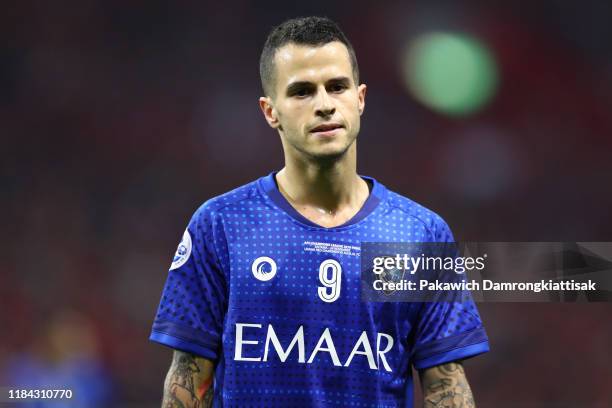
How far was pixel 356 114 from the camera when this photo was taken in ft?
9.21

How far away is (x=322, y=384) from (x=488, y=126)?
15.5ft

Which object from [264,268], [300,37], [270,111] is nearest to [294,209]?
[264,268]

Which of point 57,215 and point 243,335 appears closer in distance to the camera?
point 243,335

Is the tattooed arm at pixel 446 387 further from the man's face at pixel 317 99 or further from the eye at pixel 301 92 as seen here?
the eye at pixel 301 92

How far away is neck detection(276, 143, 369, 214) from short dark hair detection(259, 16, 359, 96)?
0.26 metres

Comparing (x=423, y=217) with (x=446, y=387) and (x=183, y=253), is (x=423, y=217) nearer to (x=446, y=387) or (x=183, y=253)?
(x=446, y=387)

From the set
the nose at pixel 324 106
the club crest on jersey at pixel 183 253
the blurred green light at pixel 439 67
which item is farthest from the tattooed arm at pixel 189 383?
the blurred green light at pixel 439 67

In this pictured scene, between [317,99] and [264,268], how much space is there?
539 millimetres

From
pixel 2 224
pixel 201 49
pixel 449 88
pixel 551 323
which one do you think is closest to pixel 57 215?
pixel 2 224

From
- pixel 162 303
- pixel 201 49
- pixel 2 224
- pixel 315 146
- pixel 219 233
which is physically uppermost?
pixel 201 49

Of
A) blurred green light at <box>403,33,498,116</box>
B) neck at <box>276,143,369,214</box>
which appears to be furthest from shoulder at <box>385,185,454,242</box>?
blurred green light at <box>403,33,498,116</box>

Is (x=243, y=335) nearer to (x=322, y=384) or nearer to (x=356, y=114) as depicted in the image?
(x=322, y=384)

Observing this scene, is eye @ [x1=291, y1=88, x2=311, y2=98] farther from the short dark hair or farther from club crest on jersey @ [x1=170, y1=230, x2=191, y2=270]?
club crest on jersey @ [x1=170, y1=230, x2=191, y2=270]

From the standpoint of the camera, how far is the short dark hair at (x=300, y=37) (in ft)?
9.39
